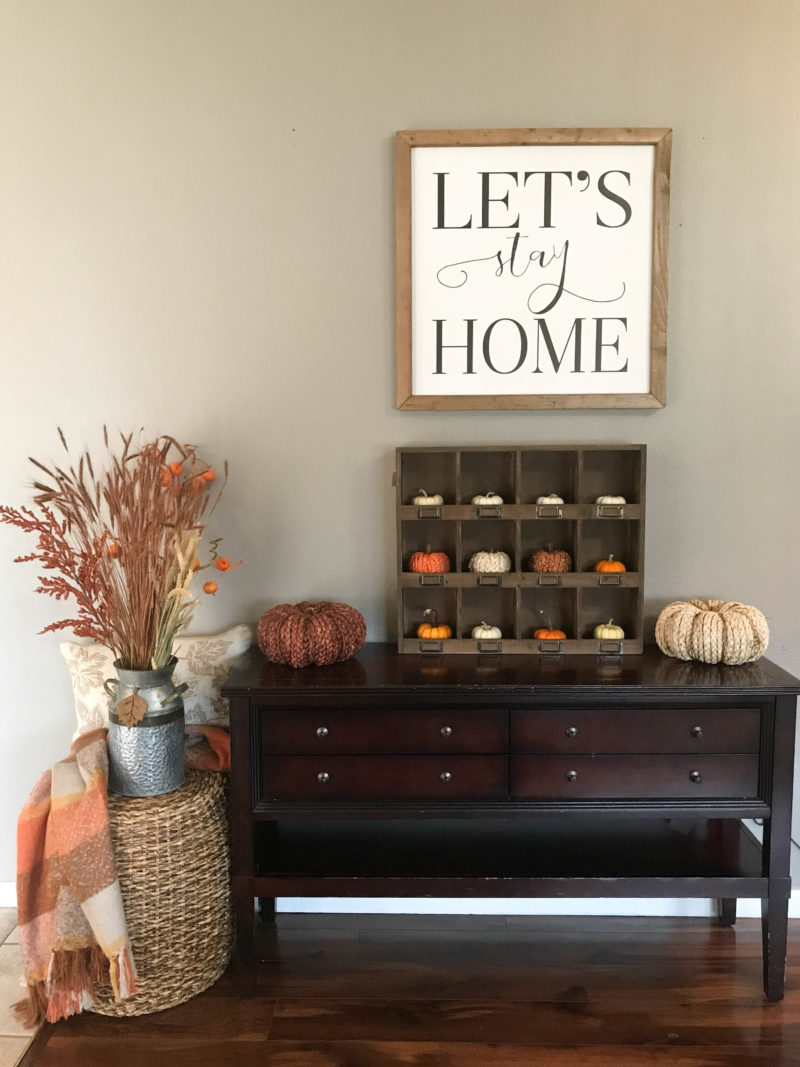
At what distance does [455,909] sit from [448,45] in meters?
2.56

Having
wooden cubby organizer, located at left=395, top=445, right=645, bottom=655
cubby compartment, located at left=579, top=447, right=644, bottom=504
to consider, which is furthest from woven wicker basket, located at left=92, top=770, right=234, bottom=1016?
cubby compartment, located at left=579, top=447, right=644, bottom=504

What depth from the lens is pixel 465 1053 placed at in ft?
6.47

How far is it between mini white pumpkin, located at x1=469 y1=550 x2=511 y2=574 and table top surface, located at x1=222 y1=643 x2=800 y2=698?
25 cm

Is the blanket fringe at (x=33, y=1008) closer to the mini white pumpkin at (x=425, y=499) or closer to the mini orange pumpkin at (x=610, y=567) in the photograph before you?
the mini white pumpkin at (x=425, y=499)

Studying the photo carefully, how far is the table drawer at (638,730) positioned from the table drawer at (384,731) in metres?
0.08

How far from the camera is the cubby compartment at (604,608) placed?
96.3 inches

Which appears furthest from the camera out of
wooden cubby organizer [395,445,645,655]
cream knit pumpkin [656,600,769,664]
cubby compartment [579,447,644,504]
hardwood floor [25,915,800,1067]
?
cubby compartment [579,447,644,504]

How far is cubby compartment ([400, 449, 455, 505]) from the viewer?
2.47 m

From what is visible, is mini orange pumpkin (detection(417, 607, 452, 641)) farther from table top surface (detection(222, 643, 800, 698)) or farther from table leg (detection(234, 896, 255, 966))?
table leg (detection(234, 896, 255, 966))

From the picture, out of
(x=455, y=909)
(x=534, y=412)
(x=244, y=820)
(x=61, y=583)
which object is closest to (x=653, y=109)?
(x=534, y=412)

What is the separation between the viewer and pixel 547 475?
2486 millimetres

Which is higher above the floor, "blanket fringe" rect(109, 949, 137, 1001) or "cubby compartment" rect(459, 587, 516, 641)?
"cubby compartment" rect(459, 587, 516, 641)

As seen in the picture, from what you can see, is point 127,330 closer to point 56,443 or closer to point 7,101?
point 56,443

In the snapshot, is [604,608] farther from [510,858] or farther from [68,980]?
[68,980]
